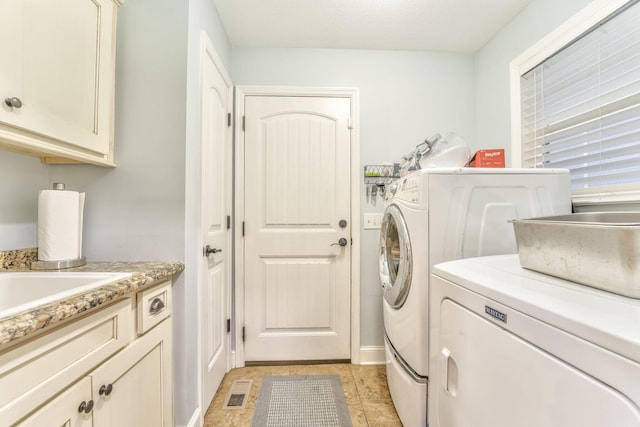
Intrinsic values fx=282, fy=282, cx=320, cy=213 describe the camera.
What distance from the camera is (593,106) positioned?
1363mm

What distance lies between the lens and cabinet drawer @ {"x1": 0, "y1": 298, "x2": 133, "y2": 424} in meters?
0.55

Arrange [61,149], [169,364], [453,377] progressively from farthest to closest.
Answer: [169,364] < [61,149] < [453,377]

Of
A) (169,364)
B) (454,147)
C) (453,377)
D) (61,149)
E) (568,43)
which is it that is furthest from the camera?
(454,147)

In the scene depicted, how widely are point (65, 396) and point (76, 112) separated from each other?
3.13 ft

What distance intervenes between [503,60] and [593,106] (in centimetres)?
77

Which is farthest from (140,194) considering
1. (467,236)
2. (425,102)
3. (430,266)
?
(425,102)

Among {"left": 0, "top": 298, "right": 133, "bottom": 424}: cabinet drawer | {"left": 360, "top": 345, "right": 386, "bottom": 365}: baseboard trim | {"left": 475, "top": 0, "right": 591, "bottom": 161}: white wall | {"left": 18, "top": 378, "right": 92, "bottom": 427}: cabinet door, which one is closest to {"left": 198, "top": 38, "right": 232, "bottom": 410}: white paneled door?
{"left": 0, "top": 298, "right": 133, "bottom": 424}: cabinet drawer

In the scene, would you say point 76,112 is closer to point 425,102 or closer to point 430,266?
point 430,266

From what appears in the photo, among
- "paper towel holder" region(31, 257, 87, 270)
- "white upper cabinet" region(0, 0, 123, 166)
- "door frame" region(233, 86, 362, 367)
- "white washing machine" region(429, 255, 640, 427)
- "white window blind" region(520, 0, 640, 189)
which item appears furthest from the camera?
"door frame" region(233, 86, 362, 367)

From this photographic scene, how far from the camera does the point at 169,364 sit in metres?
1.18

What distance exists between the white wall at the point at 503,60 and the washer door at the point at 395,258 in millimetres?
993

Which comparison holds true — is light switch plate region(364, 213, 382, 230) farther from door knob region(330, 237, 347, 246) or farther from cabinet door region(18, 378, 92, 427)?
cabinet door region(18, 378, 92, 427)

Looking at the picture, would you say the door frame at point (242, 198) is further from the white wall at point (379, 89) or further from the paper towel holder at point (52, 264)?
the paper towel holder at point (52, 264)

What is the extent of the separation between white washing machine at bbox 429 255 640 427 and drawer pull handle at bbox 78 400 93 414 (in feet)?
3.34
